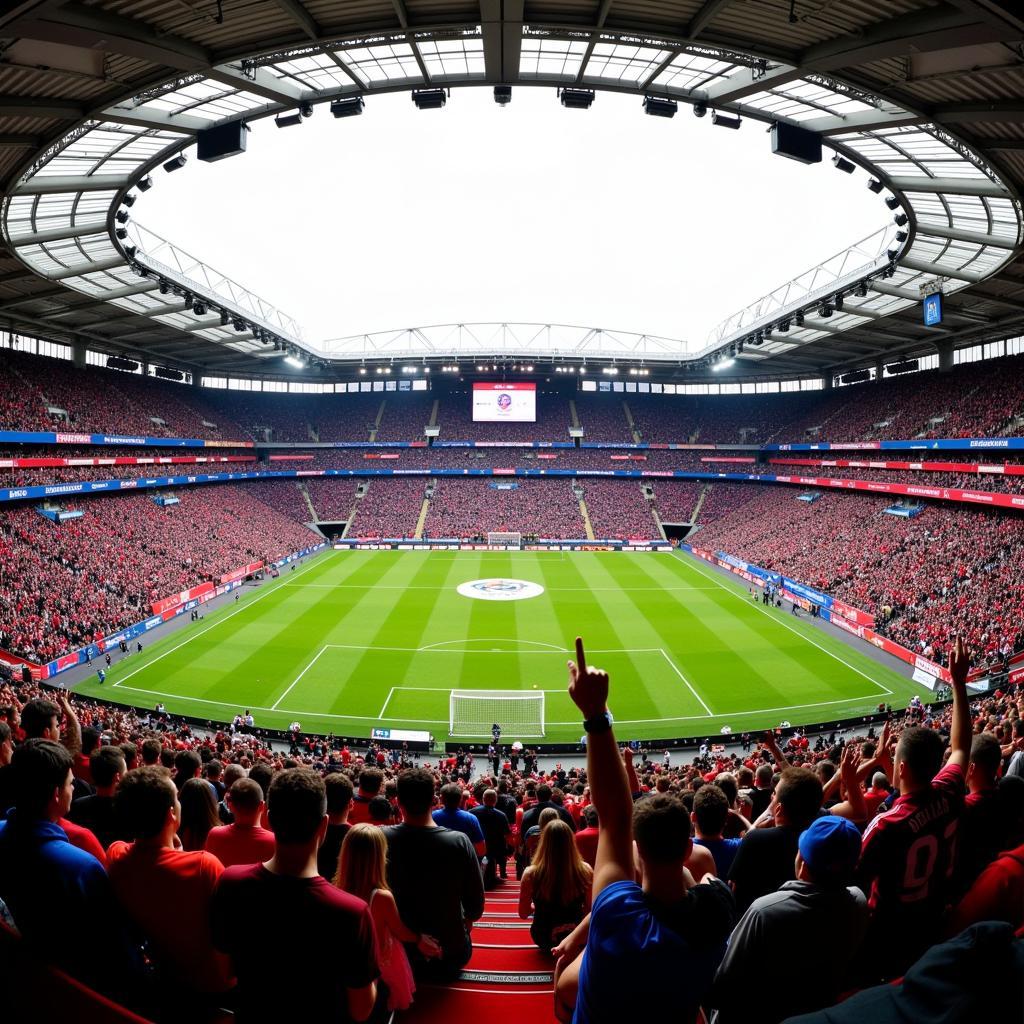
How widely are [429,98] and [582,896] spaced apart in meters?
17.3

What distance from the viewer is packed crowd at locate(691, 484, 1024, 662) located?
1113 inches

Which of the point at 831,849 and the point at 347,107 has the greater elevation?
the point at 347,107

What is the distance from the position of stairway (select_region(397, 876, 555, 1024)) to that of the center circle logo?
119 ft

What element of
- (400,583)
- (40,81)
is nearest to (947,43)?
(40,81)

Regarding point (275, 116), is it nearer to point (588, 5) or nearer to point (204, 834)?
point (588, 5)

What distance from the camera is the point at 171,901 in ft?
10.1

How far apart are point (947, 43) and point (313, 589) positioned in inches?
1607

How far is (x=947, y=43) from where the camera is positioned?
1268cm

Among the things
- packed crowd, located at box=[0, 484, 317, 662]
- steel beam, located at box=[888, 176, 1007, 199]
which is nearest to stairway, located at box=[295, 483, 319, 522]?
packed crowd, located at box=[0, 484, 317, 662]

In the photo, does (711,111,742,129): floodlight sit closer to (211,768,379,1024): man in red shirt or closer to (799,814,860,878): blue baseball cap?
(799,814,860,878): blue baseball cap

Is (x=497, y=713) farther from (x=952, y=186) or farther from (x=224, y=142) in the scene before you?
(x=952, y=186)

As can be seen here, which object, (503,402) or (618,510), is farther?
(503,402)

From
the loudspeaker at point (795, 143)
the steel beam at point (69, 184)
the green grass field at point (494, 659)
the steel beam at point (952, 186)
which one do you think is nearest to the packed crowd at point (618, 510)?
the green grass field at point (494, 659)

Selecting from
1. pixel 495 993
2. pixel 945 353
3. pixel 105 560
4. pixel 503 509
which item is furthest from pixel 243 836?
pixel 503 509
